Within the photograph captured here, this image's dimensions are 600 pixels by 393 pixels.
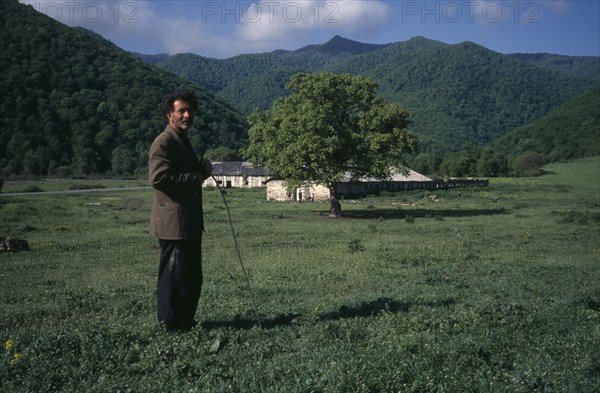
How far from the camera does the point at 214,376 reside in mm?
4973

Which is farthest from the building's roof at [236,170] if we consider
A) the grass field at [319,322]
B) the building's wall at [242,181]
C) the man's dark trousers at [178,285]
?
the man's dark trousers at [178,285]

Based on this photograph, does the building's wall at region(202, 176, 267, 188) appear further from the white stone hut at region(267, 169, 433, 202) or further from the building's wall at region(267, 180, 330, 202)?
the building's wall at region(267, 180, 330, 202)

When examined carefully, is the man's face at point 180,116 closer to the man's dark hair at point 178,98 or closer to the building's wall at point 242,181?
the man's dark hair at point 178,98

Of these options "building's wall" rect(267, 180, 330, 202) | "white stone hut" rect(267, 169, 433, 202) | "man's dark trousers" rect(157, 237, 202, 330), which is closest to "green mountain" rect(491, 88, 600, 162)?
"white stone hut" rect(267, 169, 433, 202)

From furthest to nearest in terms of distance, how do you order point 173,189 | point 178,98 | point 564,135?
point 564,135
point 178,98
point 173,189

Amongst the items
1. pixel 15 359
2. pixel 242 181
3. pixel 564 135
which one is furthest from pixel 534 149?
pixel 15 359

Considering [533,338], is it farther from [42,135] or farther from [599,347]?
[42,135]

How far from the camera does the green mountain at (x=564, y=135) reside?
419ft

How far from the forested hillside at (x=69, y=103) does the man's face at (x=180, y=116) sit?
280 feet

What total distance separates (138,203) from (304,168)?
745 inches

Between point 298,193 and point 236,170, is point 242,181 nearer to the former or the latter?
point 236,170

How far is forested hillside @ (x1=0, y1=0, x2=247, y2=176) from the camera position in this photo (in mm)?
87562

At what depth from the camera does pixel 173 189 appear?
6590 mm

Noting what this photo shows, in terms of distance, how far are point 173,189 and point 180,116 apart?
3.58ft
